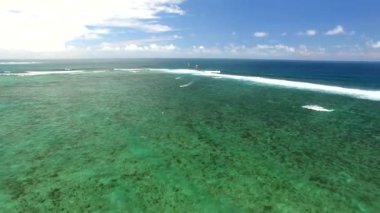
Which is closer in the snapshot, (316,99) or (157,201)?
(157,201)

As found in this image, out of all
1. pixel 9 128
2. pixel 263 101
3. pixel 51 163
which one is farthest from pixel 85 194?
pixel 263 101

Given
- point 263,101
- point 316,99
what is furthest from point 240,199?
point 316,99

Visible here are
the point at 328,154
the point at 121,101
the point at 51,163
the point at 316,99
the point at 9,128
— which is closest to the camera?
the point at 51,163

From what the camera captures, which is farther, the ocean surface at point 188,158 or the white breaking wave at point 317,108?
the white breaking wave at point 317,108

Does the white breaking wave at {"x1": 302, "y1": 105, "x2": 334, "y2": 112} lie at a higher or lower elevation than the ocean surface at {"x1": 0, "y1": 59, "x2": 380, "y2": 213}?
higher

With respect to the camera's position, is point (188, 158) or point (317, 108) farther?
point (317, 108)

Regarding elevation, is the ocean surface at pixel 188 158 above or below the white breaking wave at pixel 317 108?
below

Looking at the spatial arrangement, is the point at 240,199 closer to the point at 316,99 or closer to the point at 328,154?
the point at 328,154

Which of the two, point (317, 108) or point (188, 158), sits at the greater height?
point (317, 108)

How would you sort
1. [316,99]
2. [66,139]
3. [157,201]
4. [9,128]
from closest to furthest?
[157,201] < [66,139] < [9,128] < [316,99]

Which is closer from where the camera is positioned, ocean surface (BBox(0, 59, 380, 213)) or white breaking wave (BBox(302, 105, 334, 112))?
ocean surface (BBox(0, 59, 380, 213))
